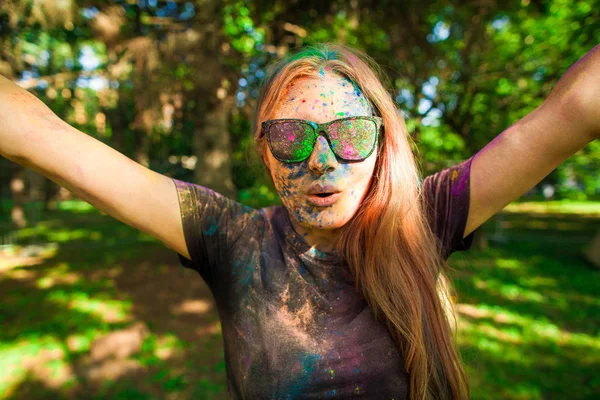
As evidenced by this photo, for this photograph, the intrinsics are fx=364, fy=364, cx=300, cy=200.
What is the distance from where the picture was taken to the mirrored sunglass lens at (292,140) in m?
1.21

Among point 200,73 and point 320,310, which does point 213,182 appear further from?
point 320,310

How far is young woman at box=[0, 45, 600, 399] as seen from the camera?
3.59 feet

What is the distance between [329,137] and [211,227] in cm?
50

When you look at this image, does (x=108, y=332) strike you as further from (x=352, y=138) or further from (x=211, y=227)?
(x=352, y=138)

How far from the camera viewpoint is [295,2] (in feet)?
15.6

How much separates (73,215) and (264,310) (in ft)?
56.0

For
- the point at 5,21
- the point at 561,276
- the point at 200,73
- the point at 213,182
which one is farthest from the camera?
the point at 561,276

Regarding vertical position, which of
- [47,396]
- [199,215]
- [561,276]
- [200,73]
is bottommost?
[561,276]

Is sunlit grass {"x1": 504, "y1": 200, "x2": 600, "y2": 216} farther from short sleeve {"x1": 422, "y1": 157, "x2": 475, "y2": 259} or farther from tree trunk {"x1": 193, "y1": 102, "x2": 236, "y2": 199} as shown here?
short sleeve {"x1": 422, "y1": 157, "x2": 475, "y2": 259}

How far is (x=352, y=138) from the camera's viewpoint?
4.00ft

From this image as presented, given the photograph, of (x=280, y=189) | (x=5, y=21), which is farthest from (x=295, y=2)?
(x=280, y=189)

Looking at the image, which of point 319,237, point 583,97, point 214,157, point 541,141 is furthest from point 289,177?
point 214,157

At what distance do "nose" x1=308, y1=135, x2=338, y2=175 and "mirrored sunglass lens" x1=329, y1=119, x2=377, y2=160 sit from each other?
0.08ft

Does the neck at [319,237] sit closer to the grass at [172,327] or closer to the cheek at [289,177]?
the cheek at [289,177]
